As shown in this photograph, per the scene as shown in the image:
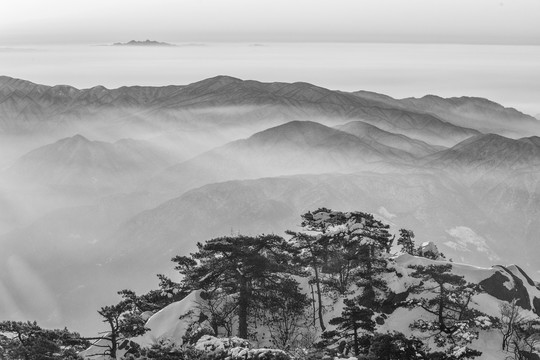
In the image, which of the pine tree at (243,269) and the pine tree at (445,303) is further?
the pine tree at (243,269)

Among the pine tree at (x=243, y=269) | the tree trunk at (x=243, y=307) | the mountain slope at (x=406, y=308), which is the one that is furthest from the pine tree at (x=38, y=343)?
the tree trunk at (x=243, y=307)

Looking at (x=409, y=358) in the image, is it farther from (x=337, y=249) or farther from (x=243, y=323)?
(x=337, y=249)

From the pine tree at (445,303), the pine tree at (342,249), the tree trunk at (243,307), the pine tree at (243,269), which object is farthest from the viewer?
the pine tree at (342,249)

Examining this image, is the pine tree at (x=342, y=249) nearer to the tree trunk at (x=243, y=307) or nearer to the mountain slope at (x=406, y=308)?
the mountain slope at (x=406, y=308)

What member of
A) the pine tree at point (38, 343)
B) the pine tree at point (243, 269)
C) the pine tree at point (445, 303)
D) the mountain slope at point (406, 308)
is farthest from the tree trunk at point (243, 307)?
the pine tree at point (445, 303)

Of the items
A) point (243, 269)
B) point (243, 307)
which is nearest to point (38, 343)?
point (243, 307)

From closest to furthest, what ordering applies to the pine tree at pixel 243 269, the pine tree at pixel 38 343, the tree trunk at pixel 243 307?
the pine tree at pixel 38 343, the pine tree at pixel 243 269, the tree trunk at pixel 243 307

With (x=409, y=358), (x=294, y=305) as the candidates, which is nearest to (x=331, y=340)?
(x=294, y=305)

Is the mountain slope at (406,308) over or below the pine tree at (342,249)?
below

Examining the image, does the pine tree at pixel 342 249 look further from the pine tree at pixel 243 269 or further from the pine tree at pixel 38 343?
the pine tree at pixel 38 343
